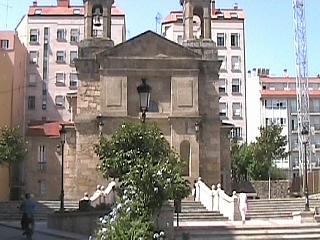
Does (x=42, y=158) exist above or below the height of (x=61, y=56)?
below

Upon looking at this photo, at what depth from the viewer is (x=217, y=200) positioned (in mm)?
30859

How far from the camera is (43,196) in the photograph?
186ft

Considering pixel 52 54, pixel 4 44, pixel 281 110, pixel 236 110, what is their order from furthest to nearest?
1. pixel 281 110
2. pixel 236 110
3. pixel 52 54
4. pixel 4 44

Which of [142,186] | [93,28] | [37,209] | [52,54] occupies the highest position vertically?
[52,54]

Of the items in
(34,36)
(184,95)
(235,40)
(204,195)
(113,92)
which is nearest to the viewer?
(204,195)

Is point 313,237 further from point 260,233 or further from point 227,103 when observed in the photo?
point 227,103

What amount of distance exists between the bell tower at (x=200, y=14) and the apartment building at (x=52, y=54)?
110ft

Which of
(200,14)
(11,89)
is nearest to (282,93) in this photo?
(11,89)

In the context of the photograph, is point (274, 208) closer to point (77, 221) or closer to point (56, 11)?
point (77, 221)

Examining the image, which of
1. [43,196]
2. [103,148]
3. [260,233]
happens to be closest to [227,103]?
[43,196]

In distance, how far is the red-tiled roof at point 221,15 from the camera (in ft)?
258

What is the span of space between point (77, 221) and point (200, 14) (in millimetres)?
21643

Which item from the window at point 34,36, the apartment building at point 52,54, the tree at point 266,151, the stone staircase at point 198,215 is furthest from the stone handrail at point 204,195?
the window at point 34,36

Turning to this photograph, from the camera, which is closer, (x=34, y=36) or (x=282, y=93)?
(x=34, y=36)
